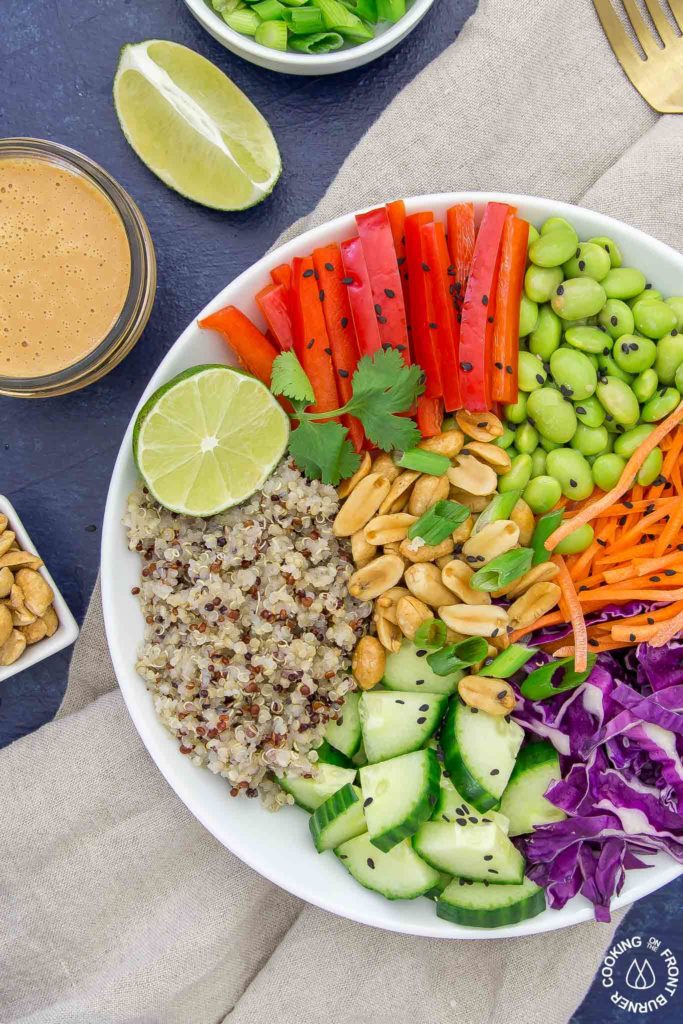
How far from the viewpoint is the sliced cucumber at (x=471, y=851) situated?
1958 mm

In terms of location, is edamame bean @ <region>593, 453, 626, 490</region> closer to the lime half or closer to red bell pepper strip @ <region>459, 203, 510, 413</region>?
red bell pepper strip @ <region>459, 203, 510, 413</region>

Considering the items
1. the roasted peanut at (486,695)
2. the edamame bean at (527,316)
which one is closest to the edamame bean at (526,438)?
the edamame bean at (527,316)

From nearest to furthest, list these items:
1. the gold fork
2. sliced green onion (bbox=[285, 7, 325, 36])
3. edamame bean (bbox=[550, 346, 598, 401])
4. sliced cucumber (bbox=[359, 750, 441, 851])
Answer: sliced cucumber (bbox=[359, 750, 441, 851])
edamame bean (bbox=[550, 346, 598, 401])
sliced green onion (bbox=[285, 7, 325, 36])
the gold fork

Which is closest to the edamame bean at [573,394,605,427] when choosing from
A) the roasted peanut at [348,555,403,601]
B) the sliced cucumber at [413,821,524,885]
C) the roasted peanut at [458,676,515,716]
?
the roasted peanut at [348,555,403,601]

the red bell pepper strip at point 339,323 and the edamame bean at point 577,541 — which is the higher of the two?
the red bell pepper strip at point 339,323

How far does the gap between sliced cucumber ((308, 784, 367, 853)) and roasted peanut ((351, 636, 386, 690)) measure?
9.9 inches

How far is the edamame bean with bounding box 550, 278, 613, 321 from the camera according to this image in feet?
6.57

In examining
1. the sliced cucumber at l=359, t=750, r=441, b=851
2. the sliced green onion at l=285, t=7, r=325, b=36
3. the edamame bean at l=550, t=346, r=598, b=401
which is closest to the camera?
the sliced cucumber at l=359, t=750, r=441, b=851

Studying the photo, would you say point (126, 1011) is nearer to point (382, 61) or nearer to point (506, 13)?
point (382, 61)

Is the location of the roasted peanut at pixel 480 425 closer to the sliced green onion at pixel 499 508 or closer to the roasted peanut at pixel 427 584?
the sliced green onion at pixel 499 508

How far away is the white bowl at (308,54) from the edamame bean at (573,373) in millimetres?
946

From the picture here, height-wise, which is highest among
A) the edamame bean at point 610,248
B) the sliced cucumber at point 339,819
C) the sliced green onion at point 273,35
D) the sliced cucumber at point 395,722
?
the sliced green onion at point 273,35

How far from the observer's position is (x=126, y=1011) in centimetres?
239

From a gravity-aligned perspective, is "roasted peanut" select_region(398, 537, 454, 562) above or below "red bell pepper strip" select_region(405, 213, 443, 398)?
below
